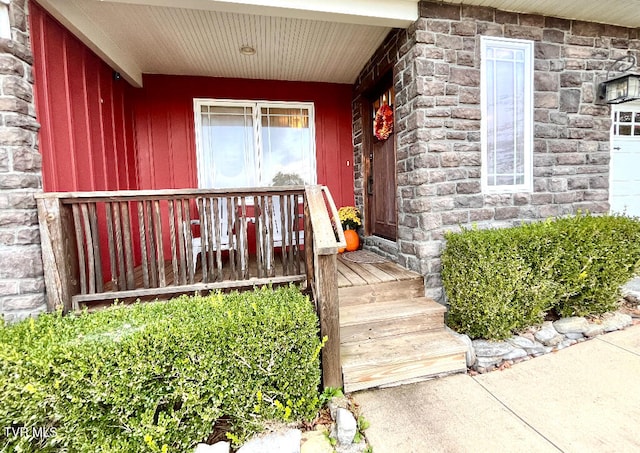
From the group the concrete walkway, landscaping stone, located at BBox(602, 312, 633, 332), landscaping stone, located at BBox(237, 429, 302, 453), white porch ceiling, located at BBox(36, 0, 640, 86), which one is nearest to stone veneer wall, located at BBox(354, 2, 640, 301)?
white porch ceiling, located at BBox(36, 0, 640, 86)

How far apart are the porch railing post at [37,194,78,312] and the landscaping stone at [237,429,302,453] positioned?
1.66 meters

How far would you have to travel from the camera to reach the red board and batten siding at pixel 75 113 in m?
2.31

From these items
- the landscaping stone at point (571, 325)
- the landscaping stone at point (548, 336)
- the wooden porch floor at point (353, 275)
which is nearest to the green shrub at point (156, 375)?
the wooden porch floor at point (353, 275)

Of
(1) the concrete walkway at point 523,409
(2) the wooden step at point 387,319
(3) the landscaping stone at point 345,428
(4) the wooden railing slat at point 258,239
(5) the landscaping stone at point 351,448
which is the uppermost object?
(4) the wooden railing slat at point 258,239

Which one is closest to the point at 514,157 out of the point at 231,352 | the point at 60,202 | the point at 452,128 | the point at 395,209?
the point at 452,128

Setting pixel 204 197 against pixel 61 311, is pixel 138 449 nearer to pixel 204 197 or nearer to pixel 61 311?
pixel 61 311

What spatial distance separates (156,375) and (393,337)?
1.66 metres

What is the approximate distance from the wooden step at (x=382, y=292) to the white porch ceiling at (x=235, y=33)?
2.39 meters

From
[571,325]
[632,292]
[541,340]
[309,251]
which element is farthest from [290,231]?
[632,292]

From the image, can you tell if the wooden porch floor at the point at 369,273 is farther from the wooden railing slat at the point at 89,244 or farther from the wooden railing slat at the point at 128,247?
the wooden railing slat at the point at 89,244

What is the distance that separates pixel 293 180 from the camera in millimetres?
4586

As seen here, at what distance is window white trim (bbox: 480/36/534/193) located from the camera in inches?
116

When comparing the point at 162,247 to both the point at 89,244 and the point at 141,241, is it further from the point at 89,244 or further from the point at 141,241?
the point at 89,244
